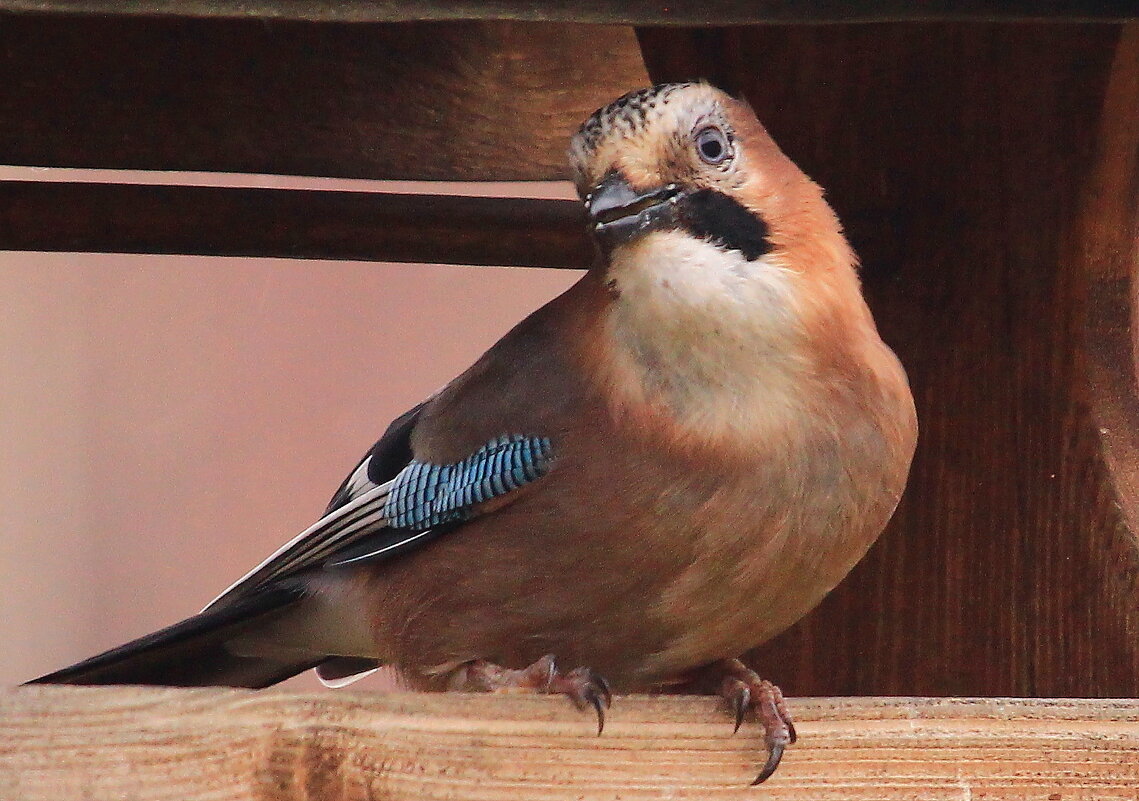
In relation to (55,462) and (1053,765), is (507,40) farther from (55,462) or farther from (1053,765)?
(55,462)

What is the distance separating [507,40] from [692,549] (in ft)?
3.04

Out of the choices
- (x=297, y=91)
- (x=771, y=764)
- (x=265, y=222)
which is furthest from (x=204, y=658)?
(x=771, y=764)

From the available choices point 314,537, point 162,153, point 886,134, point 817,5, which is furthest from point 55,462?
point 817,5

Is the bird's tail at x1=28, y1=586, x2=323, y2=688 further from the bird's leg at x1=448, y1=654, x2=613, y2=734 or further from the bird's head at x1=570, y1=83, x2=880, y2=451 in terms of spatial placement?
the bird's head at x1=570, y1=83, x2=880, y2=451

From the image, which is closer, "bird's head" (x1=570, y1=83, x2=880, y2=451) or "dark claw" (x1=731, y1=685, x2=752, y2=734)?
"dark claw" (x1=731, y1=685, x2=752, y2=734)

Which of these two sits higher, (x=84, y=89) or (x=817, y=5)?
(x=84, y=89)

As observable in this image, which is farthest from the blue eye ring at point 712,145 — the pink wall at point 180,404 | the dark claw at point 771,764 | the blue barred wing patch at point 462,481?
the pink wall at point 180,404

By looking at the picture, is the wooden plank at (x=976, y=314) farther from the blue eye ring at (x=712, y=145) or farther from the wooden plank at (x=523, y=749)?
the wooden plank at (x=523, y=749)

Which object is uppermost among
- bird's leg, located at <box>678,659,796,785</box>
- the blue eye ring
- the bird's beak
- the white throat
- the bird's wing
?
the blue eye ring

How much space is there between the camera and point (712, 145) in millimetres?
1836

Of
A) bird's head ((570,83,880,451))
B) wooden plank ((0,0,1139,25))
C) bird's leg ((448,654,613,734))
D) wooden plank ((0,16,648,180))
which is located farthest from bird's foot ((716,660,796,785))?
wooden plank ((0,16,648,180))

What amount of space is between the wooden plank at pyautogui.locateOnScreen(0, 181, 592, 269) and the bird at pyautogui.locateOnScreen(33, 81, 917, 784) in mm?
385

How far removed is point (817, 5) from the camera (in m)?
1.54

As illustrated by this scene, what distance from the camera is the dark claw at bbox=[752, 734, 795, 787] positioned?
1470mm
